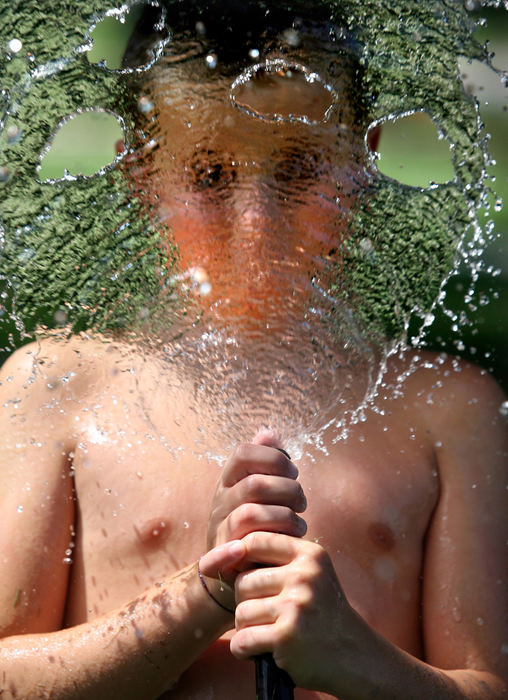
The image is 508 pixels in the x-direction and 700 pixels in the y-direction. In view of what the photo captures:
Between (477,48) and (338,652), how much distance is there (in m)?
0.78

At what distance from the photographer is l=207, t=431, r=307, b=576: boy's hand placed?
735 millimetres

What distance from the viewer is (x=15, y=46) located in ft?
3.44

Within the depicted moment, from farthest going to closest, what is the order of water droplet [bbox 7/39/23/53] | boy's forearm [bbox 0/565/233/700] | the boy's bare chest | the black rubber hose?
water droplet [bbox 7/39/23/53], the boy's bare chest, boy's forearm [bbox 0/565/233/700], the black rubber hose

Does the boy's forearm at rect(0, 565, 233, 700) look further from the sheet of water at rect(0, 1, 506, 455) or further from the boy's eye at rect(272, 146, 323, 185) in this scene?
the boy's eye at rect(272, 146, 323, 185)

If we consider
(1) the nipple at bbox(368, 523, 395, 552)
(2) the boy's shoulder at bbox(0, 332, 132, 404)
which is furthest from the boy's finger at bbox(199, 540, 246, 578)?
(2) the boy's shoulder at bbox(0, 332, 132, 404)

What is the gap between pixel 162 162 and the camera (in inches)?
39.9

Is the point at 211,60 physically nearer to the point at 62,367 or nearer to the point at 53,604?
the point at 62,367

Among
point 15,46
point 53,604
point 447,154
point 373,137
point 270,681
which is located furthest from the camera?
point 447,154

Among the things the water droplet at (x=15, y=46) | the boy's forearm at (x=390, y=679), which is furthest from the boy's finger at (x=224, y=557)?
the water droplet at (x=15, y=46)

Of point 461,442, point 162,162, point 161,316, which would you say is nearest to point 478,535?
point 461,442

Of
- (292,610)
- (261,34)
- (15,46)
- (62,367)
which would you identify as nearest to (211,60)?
(261,34)

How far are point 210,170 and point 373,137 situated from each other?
1.04 ft

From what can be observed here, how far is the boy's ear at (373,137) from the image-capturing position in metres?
1.14

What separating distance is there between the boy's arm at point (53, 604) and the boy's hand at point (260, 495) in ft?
0.33
